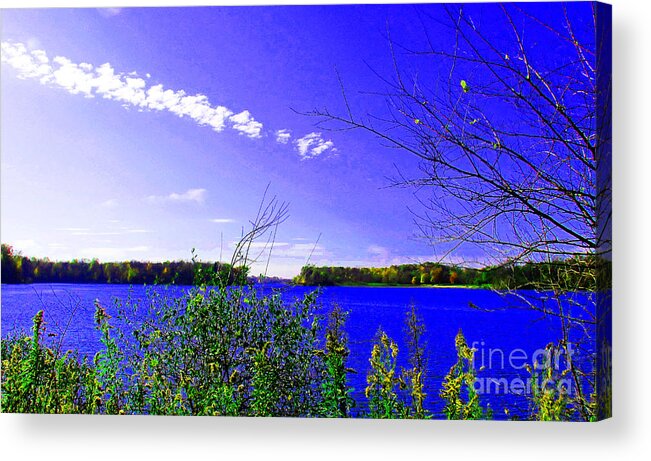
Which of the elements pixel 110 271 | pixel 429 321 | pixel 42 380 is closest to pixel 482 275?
pixel 429 321

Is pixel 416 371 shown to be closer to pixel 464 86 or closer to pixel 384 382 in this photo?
pixel 384 382

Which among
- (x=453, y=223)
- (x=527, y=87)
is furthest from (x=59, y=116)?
(x=527, y=87)

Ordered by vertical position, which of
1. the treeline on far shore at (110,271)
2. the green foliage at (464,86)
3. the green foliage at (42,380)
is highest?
the green foliage at (464,86)

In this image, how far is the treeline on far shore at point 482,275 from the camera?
603 cm

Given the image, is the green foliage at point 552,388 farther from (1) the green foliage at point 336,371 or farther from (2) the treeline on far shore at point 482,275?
(1) the green foliage at point 336,371

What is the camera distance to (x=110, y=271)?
6.72 m

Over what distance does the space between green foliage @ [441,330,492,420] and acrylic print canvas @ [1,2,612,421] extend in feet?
0.06

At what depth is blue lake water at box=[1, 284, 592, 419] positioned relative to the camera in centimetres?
614

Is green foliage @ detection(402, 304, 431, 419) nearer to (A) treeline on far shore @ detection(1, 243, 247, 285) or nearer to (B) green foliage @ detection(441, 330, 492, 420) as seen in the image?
(B) green foliage @ detection(441, 330, 492, 420)

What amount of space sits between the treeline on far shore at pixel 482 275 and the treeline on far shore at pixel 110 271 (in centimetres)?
67

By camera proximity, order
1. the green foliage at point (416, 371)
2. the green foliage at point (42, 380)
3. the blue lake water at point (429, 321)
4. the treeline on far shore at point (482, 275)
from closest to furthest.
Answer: the treeline on far shore at point (482, 275)
the blue lake water at point (429, 321)
the green foliage at point (416, 371)
the green foliage at point (42, 380)

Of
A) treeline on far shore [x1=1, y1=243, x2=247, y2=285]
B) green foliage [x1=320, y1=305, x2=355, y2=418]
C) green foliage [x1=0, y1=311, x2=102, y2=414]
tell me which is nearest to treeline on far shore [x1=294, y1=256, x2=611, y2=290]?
green foliage [x1=320, y1=305, x2=355, y2=418]

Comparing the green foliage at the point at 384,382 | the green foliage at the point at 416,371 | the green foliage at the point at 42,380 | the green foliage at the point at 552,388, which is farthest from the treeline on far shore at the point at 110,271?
the green foliage at the point at 552,388

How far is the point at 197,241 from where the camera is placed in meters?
6.66
